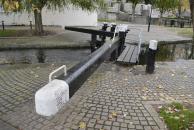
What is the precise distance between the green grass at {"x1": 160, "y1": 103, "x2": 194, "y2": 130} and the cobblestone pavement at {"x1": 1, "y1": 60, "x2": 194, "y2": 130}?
0.75ft

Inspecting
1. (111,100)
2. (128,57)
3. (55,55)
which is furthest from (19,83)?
(55,55)

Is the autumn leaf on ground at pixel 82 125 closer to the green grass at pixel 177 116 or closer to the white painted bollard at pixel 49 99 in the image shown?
the green grass at pixel 177 116

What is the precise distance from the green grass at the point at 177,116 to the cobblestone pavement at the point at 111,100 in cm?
23

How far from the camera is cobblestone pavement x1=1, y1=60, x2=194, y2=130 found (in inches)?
192

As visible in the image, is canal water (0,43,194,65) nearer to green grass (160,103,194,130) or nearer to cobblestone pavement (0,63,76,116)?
cobblestone pavement (0,63,76,116)

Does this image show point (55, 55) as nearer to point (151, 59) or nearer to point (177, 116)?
point (151, 59)

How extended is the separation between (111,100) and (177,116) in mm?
1484

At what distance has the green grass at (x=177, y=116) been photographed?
493 cm

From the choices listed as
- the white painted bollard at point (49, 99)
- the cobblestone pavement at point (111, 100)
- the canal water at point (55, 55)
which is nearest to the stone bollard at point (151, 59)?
the cobblestone pavement at point (111, 100)

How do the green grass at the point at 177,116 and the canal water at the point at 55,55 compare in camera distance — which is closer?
the green grass at the point at 177,116

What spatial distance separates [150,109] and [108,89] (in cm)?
151

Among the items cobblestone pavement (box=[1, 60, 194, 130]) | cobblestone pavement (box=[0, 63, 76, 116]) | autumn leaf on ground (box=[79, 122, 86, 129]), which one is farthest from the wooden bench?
autumn leaf on ground (box=[79, 122, 86, 129])

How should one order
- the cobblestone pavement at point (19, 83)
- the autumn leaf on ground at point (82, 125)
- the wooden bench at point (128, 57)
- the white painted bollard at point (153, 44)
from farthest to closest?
the wooden bench at point (128, 57) < the white painted bollard at point (153, 44) < the cobblestone pavement at point (19, 83) < the autumn leaf on ground at point (82, 125)

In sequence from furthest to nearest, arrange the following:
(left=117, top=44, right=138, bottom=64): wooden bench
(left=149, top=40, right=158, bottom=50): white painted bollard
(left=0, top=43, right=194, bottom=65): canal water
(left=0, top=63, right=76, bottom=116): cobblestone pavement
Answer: (left=0, top=43, right=194, bottom=65): canal water < (left=117, top=44, right=138, bottom=64): wooden bench < (left=149, top=40, right=158, bottom=50): white painted bollard < (left=0, top=63, right=76, bottom=116): cobblestone pavement
